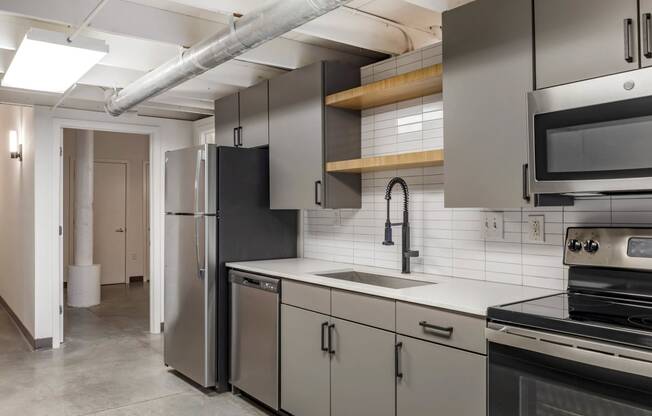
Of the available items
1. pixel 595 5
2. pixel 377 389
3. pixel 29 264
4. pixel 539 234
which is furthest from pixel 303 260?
pixel 29 264

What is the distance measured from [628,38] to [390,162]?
1327 millimetres

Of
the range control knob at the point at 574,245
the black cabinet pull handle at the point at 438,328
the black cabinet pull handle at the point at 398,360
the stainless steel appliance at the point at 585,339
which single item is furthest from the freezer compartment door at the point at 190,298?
the range control knob at the point at 574,245

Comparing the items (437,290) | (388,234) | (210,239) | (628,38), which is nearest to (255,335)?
(210,239)

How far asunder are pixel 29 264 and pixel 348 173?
3.43 metres

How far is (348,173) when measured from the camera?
3.46m

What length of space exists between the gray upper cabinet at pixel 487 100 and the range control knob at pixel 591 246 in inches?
11.7

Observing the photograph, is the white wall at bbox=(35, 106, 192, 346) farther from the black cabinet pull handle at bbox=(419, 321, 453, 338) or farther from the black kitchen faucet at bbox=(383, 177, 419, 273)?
the black cabinet pull handle at bbox=(419, 321, 453, 338)

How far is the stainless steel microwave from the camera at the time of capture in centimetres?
170

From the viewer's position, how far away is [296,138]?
11.7 ft

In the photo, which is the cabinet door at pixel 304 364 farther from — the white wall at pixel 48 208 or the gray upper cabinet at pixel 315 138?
the white wall at pixel 48 208

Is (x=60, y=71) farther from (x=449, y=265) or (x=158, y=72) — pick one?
(x=449, y=265)

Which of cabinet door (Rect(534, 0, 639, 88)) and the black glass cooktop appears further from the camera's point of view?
cabinet door (Rect(534, 0, 639, 88))

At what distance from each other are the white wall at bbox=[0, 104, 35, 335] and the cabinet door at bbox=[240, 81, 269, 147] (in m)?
2.18

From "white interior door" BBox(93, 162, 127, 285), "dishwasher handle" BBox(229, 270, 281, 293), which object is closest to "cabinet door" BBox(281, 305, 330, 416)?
"dishwasher handle" BBox(229, 270, 281, 293)
